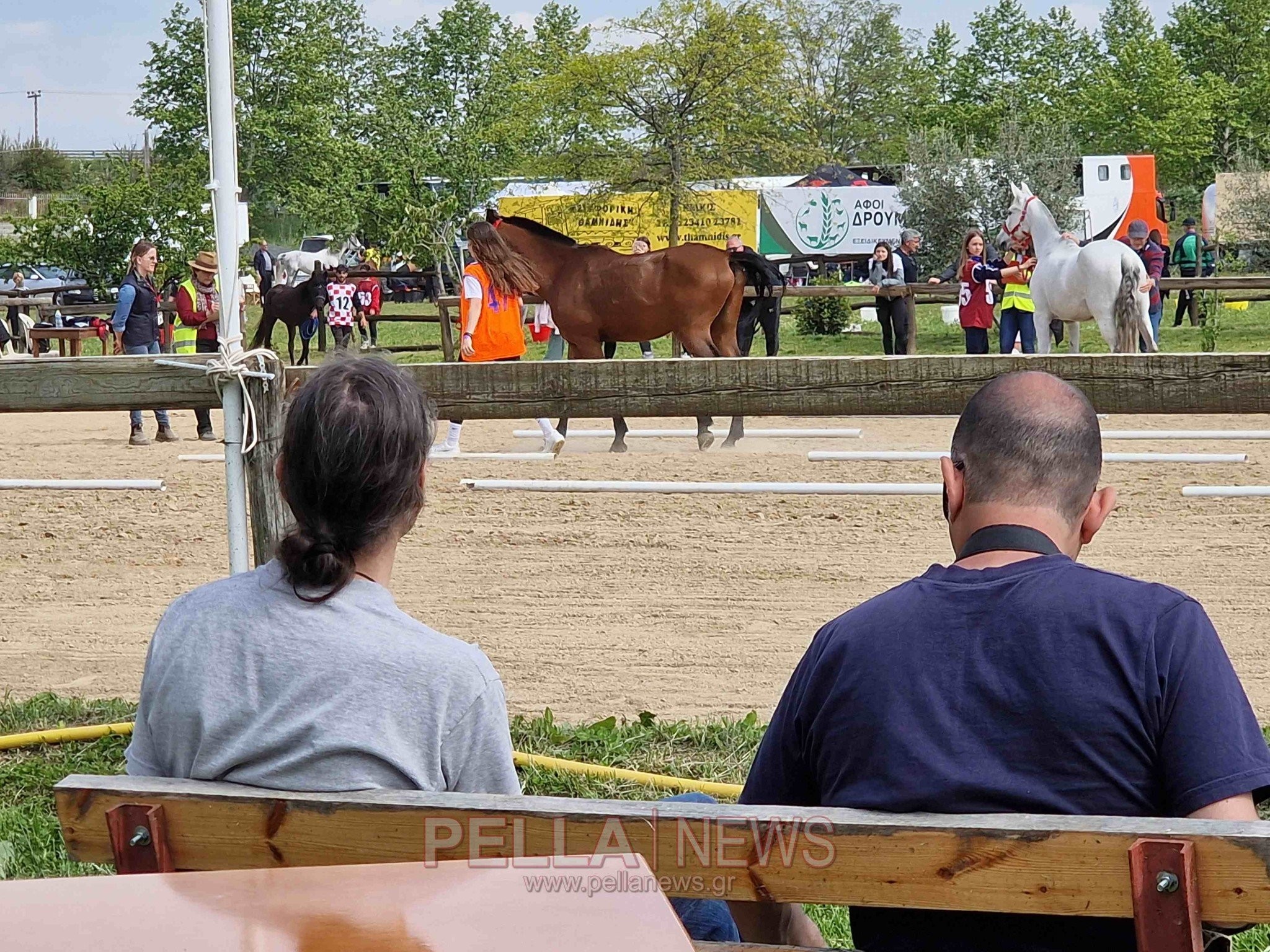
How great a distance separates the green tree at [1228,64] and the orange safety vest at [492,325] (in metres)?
42.7

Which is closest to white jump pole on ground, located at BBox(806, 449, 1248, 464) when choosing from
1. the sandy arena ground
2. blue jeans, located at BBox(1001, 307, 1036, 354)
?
the sandy arena ground

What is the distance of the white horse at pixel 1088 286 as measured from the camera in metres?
12.3

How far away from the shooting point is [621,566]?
22.5 feet

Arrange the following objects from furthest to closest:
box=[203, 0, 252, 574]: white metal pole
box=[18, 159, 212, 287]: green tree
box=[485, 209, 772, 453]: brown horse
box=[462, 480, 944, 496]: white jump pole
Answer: box=[18, 159, 212, 287]: green tree < box=[485, 209, 772, 453]: brown horse < box=[462, 480, 944, 496]: white jump pole < box=[203, 0, 252, 574]: white metal pole

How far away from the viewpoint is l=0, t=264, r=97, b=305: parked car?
86.3ft

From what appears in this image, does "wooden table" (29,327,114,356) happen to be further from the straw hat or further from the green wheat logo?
the green wheat logo

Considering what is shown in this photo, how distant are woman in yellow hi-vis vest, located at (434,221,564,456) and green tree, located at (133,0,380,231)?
2920 centimetres

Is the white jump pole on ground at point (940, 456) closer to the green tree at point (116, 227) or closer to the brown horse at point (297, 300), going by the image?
the brown horse at point (297, 300)

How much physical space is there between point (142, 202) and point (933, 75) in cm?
5354

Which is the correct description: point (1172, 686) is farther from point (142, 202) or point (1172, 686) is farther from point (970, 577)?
point (142, 202)

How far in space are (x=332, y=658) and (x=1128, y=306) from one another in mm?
11661

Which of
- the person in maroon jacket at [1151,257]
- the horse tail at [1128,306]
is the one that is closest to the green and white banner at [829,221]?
the person in maroon jacket at [1151,257]

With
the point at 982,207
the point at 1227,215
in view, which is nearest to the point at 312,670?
the point at 1227,215

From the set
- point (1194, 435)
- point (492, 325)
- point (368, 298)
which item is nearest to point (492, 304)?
point (492, 325)
